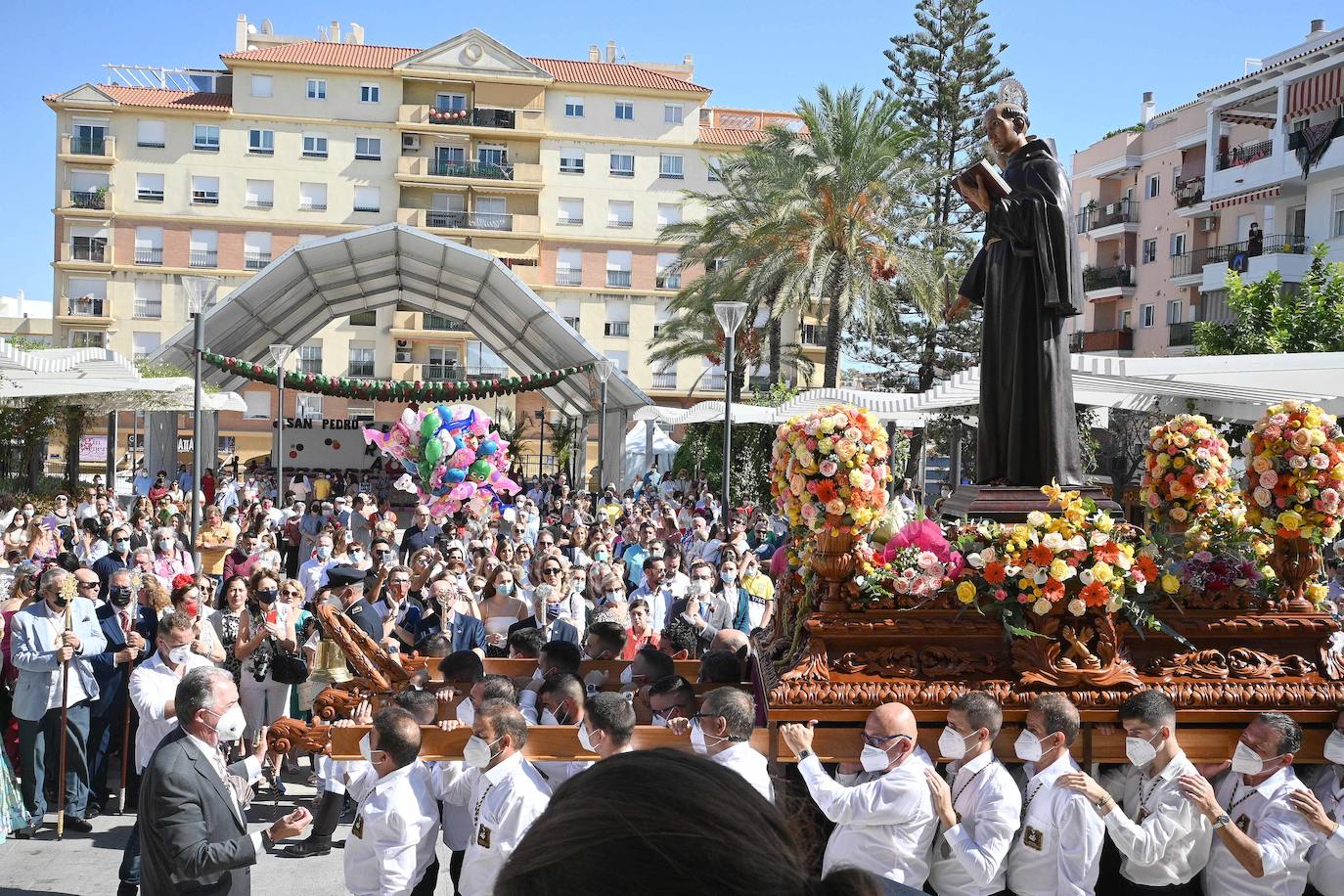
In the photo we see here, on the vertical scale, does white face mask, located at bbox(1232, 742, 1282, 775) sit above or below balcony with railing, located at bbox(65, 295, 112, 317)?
below

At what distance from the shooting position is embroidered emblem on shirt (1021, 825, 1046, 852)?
5195 mm

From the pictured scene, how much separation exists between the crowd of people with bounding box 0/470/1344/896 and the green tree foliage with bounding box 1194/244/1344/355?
555 inches

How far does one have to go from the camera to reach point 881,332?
35719 millimetres

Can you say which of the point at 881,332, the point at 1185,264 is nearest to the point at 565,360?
the point at 881,332

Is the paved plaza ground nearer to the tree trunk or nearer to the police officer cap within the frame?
the police officer cap

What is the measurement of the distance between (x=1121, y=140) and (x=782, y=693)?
44.8 m

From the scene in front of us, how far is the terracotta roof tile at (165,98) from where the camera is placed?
5450 cm

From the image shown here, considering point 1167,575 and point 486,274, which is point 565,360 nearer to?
point 486,274

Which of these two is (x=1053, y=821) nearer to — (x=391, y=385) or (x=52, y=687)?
(x=52, y=687)

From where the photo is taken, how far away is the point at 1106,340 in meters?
46.6

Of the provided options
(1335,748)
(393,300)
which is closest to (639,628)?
(1335,748)

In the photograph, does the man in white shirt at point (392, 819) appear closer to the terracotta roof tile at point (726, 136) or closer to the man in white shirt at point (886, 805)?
the man in white shirt at point (886, 805)

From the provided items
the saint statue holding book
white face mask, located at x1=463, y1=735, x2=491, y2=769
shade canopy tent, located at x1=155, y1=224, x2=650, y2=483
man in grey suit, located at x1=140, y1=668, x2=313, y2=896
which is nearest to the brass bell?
white face mask, located at x1=463, y1=735, x2=491, y2=769

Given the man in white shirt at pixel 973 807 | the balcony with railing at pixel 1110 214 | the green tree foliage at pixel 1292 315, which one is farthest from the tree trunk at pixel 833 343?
the man in white shirt at pixel 973 807
